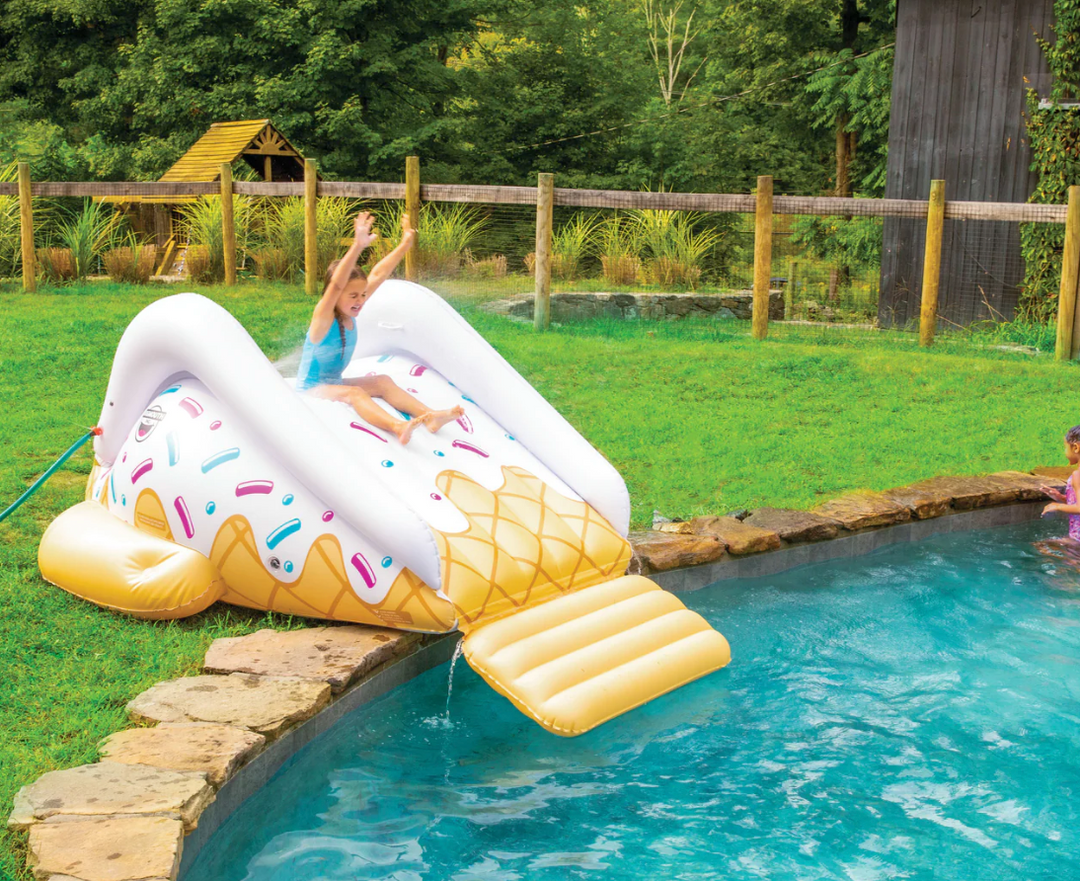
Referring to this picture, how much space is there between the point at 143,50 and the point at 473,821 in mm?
22083

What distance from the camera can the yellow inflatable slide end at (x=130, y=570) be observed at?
4570 millimetres

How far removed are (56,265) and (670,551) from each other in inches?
401

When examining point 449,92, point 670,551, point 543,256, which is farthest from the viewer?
point 449,92

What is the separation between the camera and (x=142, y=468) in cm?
480

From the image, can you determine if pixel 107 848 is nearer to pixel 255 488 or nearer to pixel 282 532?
pixel 282 532

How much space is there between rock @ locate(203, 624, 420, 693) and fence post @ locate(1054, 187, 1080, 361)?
8178 mm

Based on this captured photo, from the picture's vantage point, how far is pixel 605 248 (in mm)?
14891

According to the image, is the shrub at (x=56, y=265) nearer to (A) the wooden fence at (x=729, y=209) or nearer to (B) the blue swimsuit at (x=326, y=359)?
(A) the wooden fence at (x=729, y=209)

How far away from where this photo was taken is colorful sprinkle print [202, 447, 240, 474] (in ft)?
15.2

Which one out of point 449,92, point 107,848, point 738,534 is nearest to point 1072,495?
point 738,534

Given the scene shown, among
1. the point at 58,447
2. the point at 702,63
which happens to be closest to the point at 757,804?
the point at 58,447

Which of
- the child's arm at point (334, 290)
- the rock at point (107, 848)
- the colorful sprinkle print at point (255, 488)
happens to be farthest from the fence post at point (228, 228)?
the rock at point (107, 848)

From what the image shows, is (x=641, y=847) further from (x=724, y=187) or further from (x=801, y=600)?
(x=724, y=187)

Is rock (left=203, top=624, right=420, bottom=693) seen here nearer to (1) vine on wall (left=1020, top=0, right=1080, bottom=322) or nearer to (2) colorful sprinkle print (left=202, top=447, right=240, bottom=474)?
(2) colorful sprinkle print (left=202, top=447, right=240, bottom=474)
